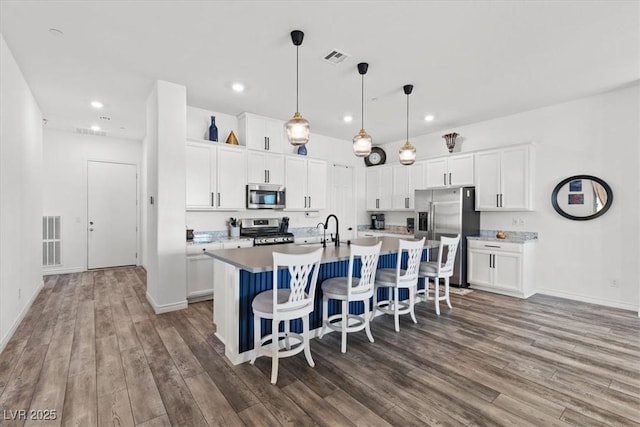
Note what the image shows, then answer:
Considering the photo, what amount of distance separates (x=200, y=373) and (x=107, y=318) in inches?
80.2

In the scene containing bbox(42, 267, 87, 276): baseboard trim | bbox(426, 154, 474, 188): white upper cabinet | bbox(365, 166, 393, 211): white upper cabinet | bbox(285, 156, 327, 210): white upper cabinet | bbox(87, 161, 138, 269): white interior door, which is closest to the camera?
bbox(426, 154, 474, 188): white upper cabinet

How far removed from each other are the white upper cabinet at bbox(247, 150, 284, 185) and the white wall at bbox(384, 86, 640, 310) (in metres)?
3.94

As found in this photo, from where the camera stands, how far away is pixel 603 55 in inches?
126

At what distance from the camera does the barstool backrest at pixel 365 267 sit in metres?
2.83

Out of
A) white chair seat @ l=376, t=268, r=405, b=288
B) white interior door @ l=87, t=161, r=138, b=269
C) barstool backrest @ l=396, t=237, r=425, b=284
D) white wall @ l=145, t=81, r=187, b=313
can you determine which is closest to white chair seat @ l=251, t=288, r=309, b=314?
white chair seat @ l=376, t=268, r=405, b=288

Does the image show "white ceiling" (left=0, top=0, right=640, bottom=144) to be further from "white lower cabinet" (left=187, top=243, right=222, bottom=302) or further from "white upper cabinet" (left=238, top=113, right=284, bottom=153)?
"white lower cabinet" (left=187, top=243, right=222, bottom=302)

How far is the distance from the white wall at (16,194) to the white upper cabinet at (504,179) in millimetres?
6323

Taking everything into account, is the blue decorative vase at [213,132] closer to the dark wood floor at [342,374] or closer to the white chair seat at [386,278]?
the dark wood floor at [342,374]

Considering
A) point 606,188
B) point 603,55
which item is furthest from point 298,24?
point 606,188

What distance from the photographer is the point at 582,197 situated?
14.6 ft

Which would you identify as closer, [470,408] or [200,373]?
[470,408]

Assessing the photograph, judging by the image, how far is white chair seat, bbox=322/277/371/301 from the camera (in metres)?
2.86

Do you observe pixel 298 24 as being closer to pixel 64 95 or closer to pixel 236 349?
pixel 236 349

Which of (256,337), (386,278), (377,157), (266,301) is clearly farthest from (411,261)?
(377,157)
